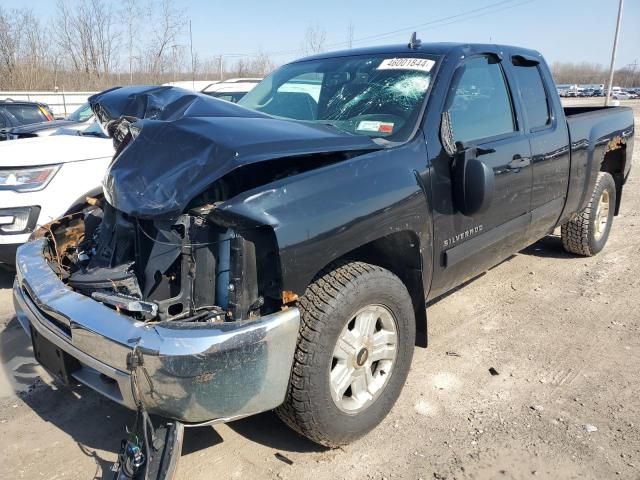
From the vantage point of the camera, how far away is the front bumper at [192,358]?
200 centimetres

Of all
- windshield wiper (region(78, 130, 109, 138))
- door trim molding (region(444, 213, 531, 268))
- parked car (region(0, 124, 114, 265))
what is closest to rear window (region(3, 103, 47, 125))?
windshield wiper (region(78, 130, 109, 138))

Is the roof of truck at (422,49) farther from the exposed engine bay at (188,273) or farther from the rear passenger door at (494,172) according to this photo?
the exposed engine bay at (188,273)

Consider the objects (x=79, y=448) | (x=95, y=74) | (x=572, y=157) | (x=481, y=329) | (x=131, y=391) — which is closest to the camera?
(x=131, y=391)

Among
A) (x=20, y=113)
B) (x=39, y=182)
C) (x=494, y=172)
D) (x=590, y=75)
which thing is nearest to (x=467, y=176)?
(x=494, y=172)

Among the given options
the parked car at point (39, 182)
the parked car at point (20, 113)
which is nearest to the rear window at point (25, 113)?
the parked car at point (20, 113)

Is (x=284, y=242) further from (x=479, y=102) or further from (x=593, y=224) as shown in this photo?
(x=593, y=224)

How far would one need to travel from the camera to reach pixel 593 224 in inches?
209

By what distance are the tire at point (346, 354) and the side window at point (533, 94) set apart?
203 cm

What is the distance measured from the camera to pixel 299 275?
88.2 inches

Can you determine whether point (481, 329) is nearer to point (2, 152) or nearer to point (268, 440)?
point (268, 440)

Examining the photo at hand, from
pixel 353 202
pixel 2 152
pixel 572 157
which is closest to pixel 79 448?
pixel 353 202

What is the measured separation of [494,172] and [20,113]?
32.3 ft

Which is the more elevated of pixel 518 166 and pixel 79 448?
pixel 518 166

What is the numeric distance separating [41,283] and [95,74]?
4023 centimetres
